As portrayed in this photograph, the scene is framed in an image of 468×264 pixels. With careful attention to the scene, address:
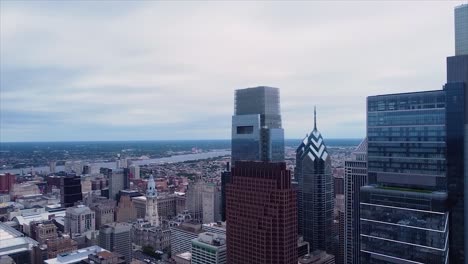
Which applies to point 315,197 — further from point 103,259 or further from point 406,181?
point 406,181

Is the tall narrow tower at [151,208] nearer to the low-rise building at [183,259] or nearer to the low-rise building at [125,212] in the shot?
the low-rise building at [125,212]

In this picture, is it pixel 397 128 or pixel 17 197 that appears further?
pixel 17 197

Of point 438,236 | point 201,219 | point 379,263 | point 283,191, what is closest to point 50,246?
point 201,219

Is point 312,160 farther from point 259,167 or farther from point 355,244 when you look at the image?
point 259,167

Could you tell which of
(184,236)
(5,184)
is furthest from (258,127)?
(5,184)

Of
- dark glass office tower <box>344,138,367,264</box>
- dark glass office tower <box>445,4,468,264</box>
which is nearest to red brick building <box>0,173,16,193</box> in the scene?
dark glass office tower <box>344,138,367,264</box>

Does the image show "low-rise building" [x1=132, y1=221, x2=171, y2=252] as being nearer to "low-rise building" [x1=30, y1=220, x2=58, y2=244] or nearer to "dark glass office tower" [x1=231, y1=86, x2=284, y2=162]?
"low-rise building" [x1=30, y1=220, x2=58, y2=244]

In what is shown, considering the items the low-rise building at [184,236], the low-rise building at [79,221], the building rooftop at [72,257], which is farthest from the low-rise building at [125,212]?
the building rooftop at [72,257]
